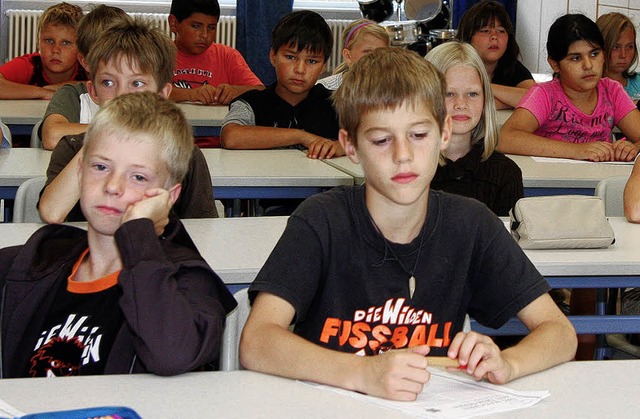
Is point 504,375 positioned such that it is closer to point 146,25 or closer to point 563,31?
point 146,25

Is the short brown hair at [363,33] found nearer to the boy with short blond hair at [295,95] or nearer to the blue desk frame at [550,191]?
the boy with short blond hair at [295,95]

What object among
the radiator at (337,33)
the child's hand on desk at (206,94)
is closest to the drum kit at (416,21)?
the child's hand on desk at (206,94)

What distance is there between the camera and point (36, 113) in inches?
166

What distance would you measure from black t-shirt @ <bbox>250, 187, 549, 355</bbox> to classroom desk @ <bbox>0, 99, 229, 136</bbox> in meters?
2.47

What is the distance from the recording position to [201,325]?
148 cm

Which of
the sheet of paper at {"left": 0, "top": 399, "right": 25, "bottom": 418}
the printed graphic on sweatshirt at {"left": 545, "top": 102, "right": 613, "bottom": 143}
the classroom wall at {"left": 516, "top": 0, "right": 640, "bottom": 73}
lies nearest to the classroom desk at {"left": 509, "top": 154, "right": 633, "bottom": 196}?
the printed graphic on sweatshirt at {"left": 545, "top": 102, "right": 613, "bottom": 143}

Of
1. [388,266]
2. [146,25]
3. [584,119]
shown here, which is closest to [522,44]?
[584,119]

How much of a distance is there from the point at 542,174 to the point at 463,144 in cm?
52

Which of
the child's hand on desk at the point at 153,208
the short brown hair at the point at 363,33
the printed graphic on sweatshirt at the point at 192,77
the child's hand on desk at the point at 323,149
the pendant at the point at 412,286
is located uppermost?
the short brown hair at the point at 363,33

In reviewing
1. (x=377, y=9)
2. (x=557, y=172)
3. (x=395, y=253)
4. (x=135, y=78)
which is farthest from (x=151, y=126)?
(x=377, y=9)

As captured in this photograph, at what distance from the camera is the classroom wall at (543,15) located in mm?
6750

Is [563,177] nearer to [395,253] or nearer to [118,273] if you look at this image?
[395,253]

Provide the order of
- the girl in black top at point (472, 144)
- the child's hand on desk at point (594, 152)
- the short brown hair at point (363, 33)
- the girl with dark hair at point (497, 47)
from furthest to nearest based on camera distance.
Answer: the girl with dark hair at point (497, 47), the short brown hair at point (363, 33), the child's hand on desk at point (594, 152), the girl in black top at point (472, 144)

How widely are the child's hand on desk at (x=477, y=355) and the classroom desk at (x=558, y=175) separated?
1.66m
